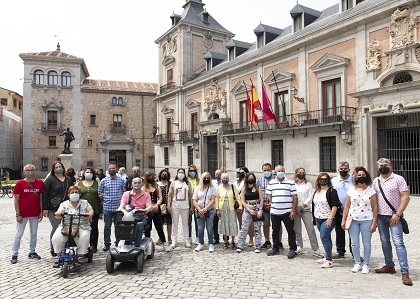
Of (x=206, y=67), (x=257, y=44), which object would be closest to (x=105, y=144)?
(x=206, y=67)

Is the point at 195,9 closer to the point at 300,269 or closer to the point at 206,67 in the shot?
the point at 206,67

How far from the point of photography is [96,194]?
6781mm

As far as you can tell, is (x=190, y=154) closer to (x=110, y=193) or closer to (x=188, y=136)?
(x=188, y=136)

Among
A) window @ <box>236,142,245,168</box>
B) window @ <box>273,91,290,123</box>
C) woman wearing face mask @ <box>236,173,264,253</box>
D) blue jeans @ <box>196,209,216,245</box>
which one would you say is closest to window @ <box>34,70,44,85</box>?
window @ <box>236,142,245,168</box>

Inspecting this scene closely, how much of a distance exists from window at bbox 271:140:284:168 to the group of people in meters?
13.3

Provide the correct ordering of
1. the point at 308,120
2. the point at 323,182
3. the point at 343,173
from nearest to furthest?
the point at 323,182, the point at 343,173, the point at 308,120

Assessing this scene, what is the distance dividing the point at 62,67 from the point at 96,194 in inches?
1427

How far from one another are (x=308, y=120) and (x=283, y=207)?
12756mm

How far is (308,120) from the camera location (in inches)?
709

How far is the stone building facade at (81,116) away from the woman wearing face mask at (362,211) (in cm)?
3633

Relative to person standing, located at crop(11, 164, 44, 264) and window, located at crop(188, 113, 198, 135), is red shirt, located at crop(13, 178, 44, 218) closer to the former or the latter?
person standing, located at crop(11, 164, 44, 264)

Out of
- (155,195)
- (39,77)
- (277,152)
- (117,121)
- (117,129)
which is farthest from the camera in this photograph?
(117,121)

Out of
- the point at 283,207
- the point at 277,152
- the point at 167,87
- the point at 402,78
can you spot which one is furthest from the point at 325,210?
the point at 167,87

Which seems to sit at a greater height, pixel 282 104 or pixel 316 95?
pixel 316 95
